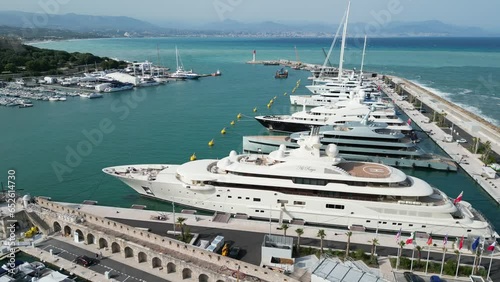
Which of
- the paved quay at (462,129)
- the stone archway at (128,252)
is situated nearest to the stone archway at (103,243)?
the stone archway at (128,252)

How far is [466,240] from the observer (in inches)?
987

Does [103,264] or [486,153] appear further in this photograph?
[486,153]

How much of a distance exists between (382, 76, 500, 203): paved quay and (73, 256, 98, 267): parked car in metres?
35.8

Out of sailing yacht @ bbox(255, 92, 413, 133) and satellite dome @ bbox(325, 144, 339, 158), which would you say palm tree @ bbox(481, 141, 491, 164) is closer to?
sailing yacht @ bbox(255, 92, 413, 133)

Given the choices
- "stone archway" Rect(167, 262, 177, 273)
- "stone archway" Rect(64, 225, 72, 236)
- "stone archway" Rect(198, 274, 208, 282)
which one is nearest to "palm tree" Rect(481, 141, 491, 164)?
"stone archway" Rect(198, 274, 208, 282)

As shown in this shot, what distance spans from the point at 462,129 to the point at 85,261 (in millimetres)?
57282

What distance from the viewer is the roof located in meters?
18.5

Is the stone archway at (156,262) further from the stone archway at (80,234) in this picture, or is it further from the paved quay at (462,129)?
the paved quay at (462,129)

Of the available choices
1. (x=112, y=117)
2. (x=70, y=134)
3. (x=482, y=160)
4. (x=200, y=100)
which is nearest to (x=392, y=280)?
(x=482, y=160)

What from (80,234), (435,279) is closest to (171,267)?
(80,234)

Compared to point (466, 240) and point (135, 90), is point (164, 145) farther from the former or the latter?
point (135, 90)

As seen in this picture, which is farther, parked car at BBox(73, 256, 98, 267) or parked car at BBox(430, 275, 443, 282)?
parked car at BBox(73, 256, 98, 267)

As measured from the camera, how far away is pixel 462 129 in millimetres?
57469

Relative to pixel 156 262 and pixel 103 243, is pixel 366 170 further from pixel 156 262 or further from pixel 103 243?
pixel 103 243
